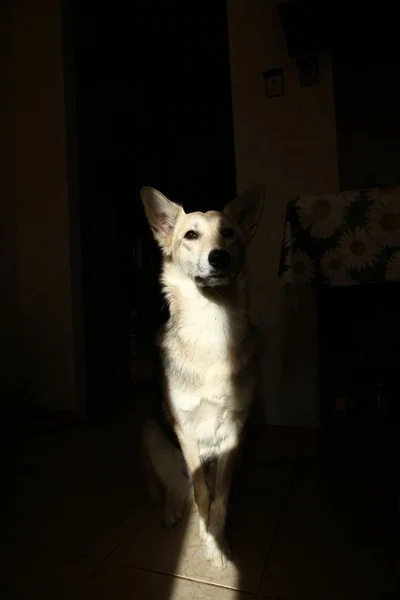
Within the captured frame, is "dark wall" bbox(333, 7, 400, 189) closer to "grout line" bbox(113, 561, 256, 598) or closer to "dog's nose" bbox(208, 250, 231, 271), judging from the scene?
"dog's nose" bbox(208, 250, 231, 271)

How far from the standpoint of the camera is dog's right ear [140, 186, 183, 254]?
4.21 feet

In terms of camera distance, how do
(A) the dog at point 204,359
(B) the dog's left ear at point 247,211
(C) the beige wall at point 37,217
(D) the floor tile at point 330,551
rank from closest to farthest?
(D) the floor tile at point 330,551
(A) the dog at point 204,359
(B) the dog's left ear at point 247,211
(C) the beige wall at point 37,217

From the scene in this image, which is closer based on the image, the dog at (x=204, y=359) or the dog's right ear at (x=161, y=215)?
the dog at (x=204, y=359)

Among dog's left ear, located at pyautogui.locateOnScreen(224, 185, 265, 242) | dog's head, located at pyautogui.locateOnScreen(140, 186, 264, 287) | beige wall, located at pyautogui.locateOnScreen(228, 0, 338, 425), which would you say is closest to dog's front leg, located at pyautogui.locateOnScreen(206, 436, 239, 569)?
dog's head, located at pyautogui.locateOnScreen(140, 186, 264, 287)

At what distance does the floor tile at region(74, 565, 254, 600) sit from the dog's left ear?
1108 mm

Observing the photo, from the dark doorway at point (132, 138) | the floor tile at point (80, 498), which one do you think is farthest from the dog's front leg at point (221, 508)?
the dark doorway at point (132, 138)

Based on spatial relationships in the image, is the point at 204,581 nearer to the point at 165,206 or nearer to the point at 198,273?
the point at 198,273

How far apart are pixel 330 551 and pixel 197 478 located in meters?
0.44

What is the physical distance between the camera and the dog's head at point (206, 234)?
1.13 meters

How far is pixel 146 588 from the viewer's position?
93 centimetres

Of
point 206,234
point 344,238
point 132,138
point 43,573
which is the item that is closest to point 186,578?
point 43,573

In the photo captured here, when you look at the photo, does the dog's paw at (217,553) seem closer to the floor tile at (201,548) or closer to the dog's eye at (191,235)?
the floor tile at (201,548)

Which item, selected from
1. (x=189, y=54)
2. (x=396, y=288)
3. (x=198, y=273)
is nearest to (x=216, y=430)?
(x=198, y=273)

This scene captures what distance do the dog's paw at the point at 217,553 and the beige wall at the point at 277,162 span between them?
1.03 meters
